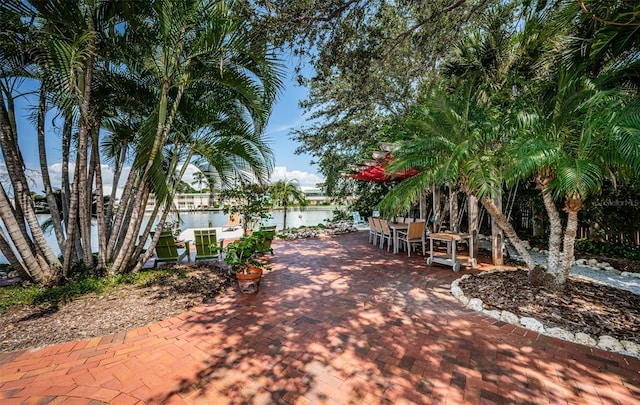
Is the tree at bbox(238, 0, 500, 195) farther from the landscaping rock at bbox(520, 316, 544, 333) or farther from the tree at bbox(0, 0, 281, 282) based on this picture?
the landscaping rock at bbox(520, 316, 544, 333)

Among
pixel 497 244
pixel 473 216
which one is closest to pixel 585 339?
pixel 497 244

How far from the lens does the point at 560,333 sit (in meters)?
3.01

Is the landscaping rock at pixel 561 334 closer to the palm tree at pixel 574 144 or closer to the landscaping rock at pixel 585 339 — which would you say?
the landscaping rock at pixel 585 339

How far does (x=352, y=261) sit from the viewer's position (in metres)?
6.69

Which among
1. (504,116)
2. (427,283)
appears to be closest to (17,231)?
(427,283)

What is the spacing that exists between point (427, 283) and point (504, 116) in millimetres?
3193

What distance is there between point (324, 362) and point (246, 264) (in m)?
2.47

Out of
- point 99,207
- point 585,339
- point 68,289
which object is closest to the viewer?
point 585,339

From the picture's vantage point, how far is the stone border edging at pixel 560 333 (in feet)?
8.93

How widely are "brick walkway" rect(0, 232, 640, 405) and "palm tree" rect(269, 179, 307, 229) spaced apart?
10032 mm

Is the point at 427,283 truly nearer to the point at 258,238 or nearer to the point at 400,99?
the point at 258,238

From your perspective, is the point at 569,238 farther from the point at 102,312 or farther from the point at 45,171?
the point at 45,171

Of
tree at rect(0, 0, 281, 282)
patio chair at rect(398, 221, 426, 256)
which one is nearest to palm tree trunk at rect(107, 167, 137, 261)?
tree at rect(0, 0, 281, 282)

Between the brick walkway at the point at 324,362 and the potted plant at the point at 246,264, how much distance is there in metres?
0.52
